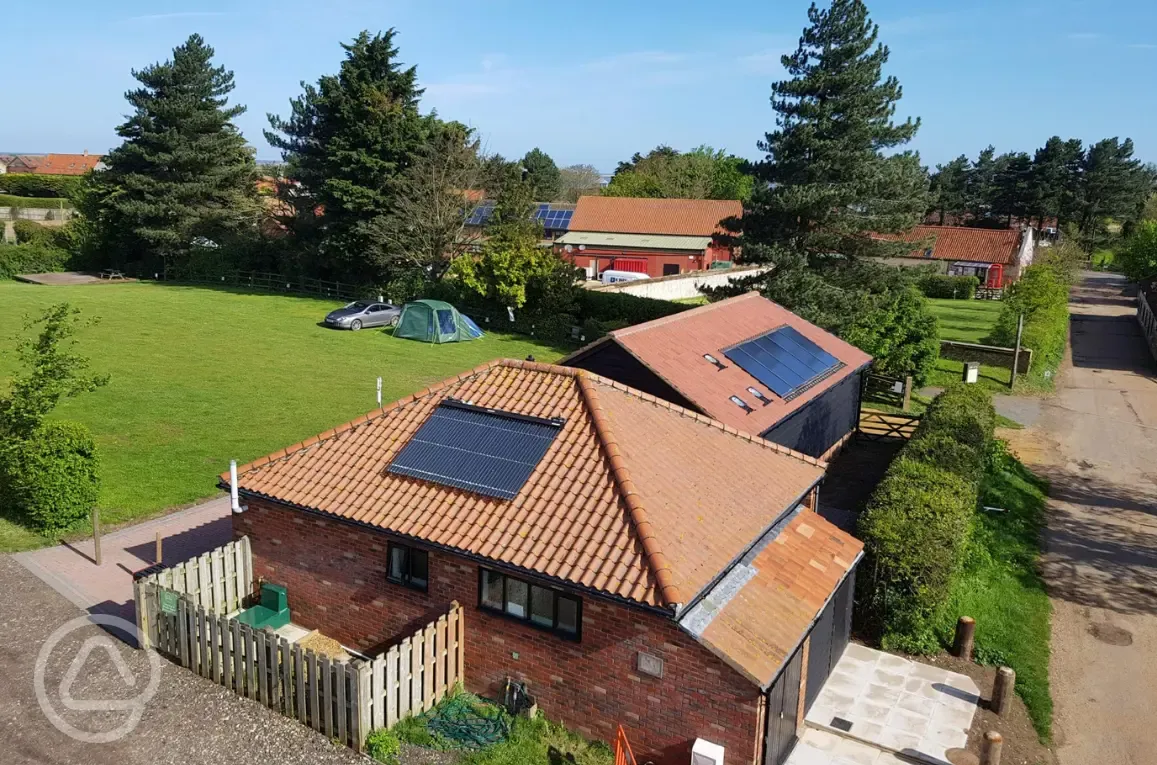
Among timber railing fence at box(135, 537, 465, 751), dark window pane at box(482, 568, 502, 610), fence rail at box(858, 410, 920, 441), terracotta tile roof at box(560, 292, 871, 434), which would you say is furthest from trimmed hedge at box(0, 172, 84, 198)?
dark window pane at box(482, 568, 502, 610)

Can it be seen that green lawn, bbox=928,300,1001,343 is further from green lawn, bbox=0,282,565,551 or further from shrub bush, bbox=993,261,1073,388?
green lawn, bbox=0,282,565,551

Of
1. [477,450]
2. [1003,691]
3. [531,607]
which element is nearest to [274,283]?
[477,450]

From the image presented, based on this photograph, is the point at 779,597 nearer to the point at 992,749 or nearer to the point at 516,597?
the point at 992,749

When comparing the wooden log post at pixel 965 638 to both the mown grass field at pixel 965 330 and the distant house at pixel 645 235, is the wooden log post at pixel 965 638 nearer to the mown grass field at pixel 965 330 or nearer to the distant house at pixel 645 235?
the mown grass field at pixel 965 330

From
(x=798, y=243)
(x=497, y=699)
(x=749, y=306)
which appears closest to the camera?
(x=497, y=699)

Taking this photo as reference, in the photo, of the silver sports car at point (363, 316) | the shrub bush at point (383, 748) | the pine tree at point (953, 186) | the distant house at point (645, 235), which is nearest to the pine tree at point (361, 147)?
the silver sports car at point (363, 316)

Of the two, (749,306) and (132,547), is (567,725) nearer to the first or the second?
(132,547)

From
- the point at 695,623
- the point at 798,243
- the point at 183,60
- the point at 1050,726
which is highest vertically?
the point at 183,60

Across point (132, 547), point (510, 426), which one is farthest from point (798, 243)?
point (132, 547)
